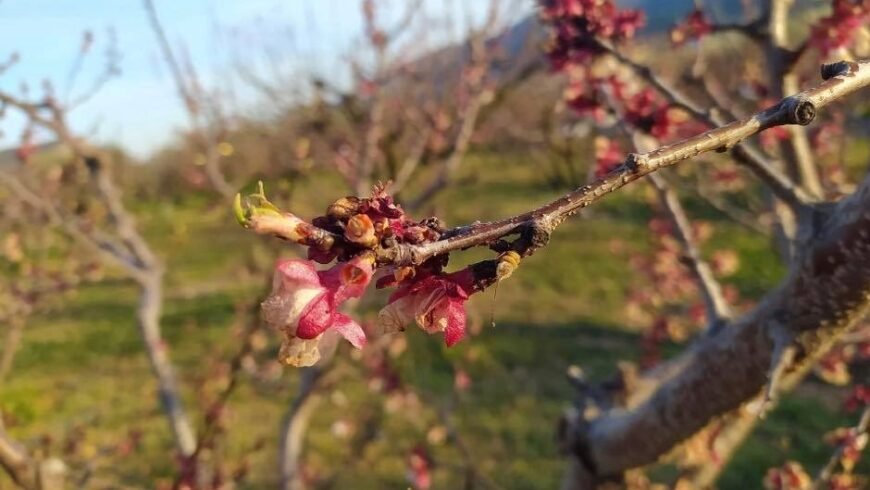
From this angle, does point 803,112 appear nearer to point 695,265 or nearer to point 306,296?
point 306,296

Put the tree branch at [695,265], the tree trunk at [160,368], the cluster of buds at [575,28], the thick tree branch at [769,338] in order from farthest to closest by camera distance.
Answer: the tree trunk at [160,368] → the tree branch at [695,265] → the cluster of buds at [575,28] → the thick tree branch at [769,338]

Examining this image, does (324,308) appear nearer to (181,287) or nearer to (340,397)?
(340,397)

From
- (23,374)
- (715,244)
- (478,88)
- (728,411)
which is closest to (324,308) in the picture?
(728,411)

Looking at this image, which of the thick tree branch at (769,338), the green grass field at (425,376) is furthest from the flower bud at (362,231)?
the green grass field at (425,376)

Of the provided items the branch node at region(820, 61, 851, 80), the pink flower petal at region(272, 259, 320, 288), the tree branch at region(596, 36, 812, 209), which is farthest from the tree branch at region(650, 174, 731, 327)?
the pink flower petal at region(272, 259, 320, 288)

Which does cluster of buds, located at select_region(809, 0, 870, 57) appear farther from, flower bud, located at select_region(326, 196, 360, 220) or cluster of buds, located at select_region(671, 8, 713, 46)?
flower bud, located at select_region(326, 196, 360, 220)

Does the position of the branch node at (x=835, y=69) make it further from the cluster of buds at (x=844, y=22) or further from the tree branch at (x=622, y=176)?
the cluster of buds at (x=844, y=22)
